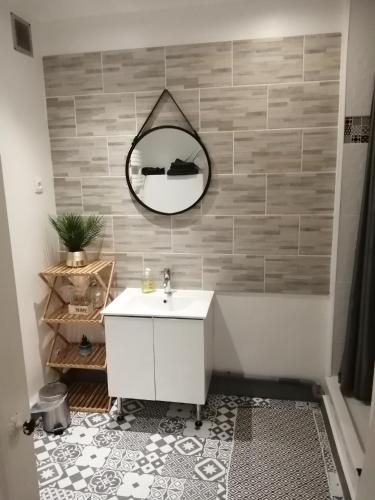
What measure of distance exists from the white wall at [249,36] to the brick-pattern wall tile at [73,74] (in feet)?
0.18

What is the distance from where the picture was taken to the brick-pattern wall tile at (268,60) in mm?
2195

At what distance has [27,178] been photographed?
234 centimetres

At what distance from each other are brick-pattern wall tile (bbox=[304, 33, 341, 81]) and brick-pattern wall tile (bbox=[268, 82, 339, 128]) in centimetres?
5

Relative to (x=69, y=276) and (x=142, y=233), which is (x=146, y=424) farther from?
(x=142, y=233)

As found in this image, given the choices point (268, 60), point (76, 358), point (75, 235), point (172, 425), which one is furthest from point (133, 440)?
point (268, 60)

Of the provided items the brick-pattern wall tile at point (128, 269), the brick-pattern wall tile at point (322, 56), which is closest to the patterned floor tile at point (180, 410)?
the brick-pattern wall tile at point (128, 269)

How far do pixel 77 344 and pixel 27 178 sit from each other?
4.01 feet

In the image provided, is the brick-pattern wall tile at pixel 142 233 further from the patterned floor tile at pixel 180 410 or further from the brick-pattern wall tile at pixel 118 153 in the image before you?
the patterned floor tile at pixel 180 410

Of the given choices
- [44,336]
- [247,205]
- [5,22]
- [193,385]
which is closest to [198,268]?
[247,205]

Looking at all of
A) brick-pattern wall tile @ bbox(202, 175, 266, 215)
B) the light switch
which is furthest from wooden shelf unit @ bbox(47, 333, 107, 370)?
brick-pattern wall tile @ bbox(202, 175, 266, 215)

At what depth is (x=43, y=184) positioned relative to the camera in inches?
98.3

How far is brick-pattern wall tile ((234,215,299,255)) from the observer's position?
7.80ft

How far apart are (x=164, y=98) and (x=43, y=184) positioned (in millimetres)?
953

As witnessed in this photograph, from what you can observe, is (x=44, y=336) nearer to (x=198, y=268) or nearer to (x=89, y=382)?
(x=89, y=382)
